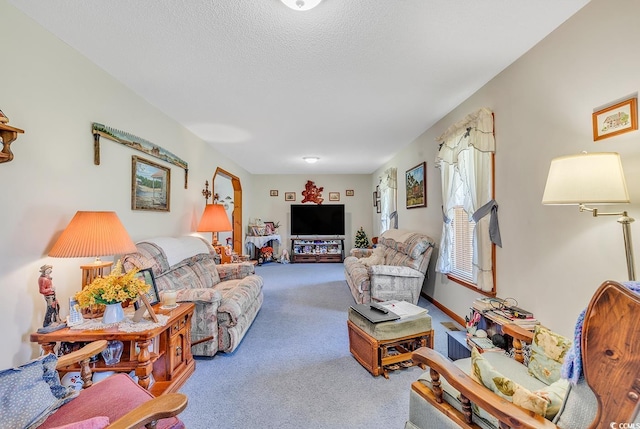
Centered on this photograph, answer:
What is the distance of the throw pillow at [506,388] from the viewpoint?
0.93 m

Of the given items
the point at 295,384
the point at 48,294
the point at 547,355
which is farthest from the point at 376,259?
the point at 48,294

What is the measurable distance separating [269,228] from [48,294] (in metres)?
5.96

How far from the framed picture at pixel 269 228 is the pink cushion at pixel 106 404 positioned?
20.4 ft

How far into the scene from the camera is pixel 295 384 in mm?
2158

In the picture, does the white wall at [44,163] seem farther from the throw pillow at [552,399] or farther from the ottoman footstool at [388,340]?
the throw pillow at [552,399]

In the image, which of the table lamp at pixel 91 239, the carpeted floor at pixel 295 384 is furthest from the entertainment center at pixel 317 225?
the table lamp at pixel 91 239

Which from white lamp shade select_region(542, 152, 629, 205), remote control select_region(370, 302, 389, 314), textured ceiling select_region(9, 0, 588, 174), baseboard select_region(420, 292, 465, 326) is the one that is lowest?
baseboard select_region(420, 292, 465, 326)

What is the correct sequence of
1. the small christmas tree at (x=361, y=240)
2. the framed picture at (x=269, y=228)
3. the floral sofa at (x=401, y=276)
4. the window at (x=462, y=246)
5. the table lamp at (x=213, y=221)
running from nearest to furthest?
the window at (x=462, y=246) → the floral sofa at (x=401, y=276) → the table lamp at (x=213, y=221) → the small christmas tree at (x=361, y=240) → the framed picture at (x=269, y=228)

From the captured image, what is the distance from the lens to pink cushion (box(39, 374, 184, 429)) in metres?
1.16

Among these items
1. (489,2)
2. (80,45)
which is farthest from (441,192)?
(80,45)

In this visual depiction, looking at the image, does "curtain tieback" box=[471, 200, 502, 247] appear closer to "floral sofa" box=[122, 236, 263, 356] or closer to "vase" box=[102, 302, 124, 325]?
"floral sofa" box=[122, 236, 263, 356]


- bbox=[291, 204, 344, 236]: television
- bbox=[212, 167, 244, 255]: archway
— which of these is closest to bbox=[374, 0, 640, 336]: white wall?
bbox=[291, 204, 344, 236]: television

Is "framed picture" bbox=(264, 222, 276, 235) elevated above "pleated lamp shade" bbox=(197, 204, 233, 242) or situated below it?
below

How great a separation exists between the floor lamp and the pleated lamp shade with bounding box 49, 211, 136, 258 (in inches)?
99.7
